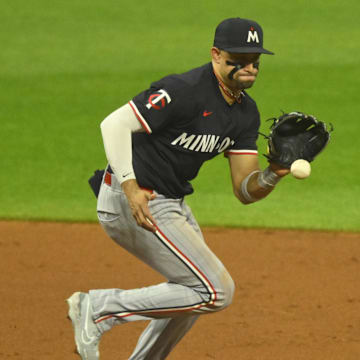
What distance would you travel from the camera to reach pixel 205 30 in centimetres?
1595

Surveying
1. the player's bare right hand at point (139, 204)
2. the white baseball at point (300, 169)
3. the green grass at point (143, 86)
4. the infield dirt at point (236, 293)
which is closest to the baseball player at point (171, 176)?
the player's bare right hand at point (139, 204)

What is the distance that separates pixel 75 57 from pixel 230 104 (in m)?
9.85

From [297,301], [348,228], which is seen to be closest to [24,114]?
[348,228]

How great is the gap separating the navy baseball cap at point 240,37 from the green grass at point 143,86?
400 cm

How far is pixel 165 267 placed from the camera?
17.6 ft

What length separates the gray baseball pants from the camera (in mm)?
5266

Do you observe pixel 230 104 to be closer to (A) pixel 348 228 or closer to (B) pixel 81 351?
(B) pixel 81 351

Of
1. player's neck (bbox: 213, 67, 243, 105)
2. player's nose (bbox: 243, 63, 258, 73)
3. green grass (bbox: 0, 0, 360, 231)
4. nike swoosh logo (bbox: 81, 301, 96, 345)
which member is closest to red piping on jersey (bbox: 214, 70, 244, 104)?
player's neck (bbox: 213, 67, 243, 105)

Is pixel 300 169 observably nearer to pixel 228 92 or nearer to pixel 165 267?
pixel 228 92

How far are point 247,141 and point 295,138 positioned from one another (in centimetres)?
29

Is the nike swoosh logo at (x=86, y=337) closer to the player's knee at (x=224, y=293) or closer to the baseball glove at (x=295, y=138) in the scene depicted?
the player's knee at (x=224, y=293)

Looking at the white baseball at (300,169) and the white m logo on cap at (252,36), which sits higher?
the white m logo on cap at (252,36)

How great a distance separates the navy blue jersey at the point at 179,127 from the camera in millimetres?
5203

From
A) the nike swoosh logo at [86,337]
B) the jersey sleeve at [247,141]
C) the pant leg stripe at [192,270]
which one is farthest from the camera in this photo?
the jersey sleeve at [247,141]
